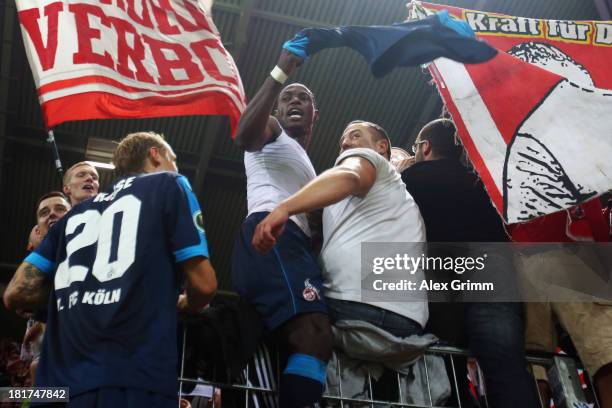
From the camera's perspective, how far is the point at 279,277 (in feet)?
8.65

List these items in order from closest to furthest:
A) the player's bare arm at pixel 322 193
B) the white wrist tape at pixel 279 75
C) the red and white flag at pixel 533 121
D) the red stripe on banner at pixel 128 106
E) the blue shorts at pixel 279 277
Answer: the player's bare arm at pixel 322 193, the blue shorts at pixel 279 277, the white wrist tape at pixel 279 75, the red and white flag at pixel 533 121, the red stripe on banner at pixel 128 106

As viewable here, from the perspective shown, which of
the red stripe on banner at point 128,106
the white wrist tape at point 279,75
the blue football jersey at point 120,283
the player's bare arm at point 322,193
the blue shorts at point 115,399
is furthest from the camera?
the red stripe on banner at point 128,106

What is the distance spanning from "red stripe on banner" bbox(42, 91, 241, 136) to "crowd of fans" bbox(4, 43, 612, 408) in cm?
54

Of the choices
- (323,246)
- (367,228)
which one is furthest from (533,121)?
(323,246)

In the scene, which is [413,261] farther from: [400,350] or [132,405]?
[132,405]

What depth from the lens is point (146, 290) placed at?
220 centimetres

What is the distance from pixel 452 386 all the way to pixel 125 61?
7.83 ft

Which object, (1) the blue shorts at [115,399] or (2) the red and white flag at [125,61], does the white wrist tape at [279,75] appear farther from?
(1) the blue shorts at [115,399]

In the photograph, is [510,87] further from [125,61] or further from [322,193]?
[125,61]

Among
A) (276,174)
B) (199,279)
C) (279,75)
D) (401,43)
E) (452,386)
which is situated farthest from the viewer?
(401,43)

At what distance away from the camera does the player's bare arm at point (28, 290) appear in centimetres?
247

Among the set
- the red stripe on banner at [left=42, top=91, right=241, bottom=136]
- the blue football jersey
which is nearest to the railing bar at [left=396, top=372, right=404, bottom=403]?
the blue football jersey

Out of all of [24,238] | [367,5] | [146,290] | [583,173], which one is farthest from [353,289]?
[24,238]

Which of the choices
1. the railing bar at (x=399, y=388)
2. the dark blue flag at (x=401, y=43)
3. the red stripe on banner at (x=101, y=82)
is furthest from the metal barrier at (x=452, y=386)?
the red stripe on banner at (x=101, y=82)
